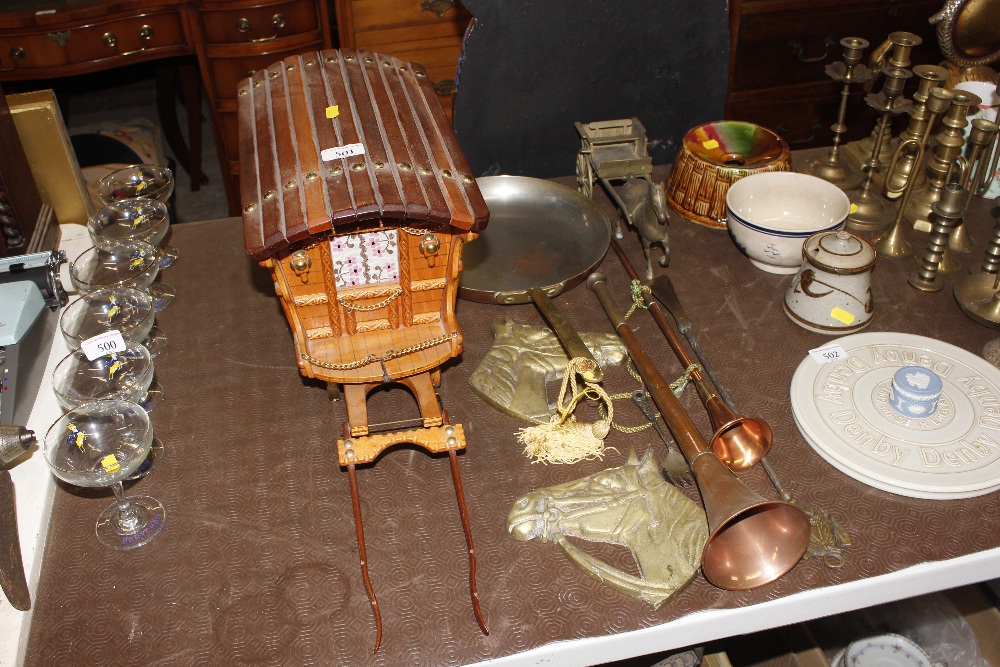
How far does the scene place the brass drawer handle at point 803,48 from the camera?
319 centimetres

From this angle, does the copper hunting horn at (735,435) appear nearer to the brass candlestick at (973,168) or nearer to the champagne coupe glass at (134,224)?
the brass candlestick at (973,168)

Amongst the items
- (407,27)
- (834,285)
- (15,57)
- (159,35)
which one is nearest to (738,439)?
(834,285)

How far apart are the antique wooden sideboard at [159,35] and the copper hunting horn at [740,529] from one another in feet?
7.76

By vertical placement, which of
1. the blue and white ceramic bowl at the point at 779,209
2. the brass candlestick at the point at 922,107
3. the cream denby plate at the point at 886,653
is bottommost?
the cream denby plate at the point at 886,653

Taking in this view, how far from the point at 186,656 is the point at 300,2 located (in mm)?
2483

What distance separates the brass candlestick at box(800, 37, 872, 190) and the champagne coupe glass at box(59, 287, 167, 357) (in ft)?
5.15

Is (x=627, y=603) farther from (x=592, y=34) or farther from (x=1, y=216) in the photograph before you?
(x=1, y=216)

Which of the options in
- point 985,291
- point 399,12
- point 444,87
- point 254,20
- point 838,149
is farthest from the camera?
point 444,87

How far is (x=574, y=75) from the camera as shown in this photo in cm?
219

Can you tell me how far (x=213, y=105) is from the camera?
3170 mm

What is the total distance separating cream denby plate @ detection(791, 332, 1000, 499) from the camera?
4.66ft

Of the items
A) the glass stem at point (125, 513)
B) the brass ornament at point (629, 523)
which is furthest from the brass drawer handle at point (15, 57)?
the brass ornament at point (629, 523)

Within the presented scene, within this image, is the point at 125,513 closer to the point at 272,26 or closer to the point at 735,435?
the point at 735,435

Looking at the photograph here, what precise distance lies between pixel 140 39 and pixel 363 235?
6.89 ft
